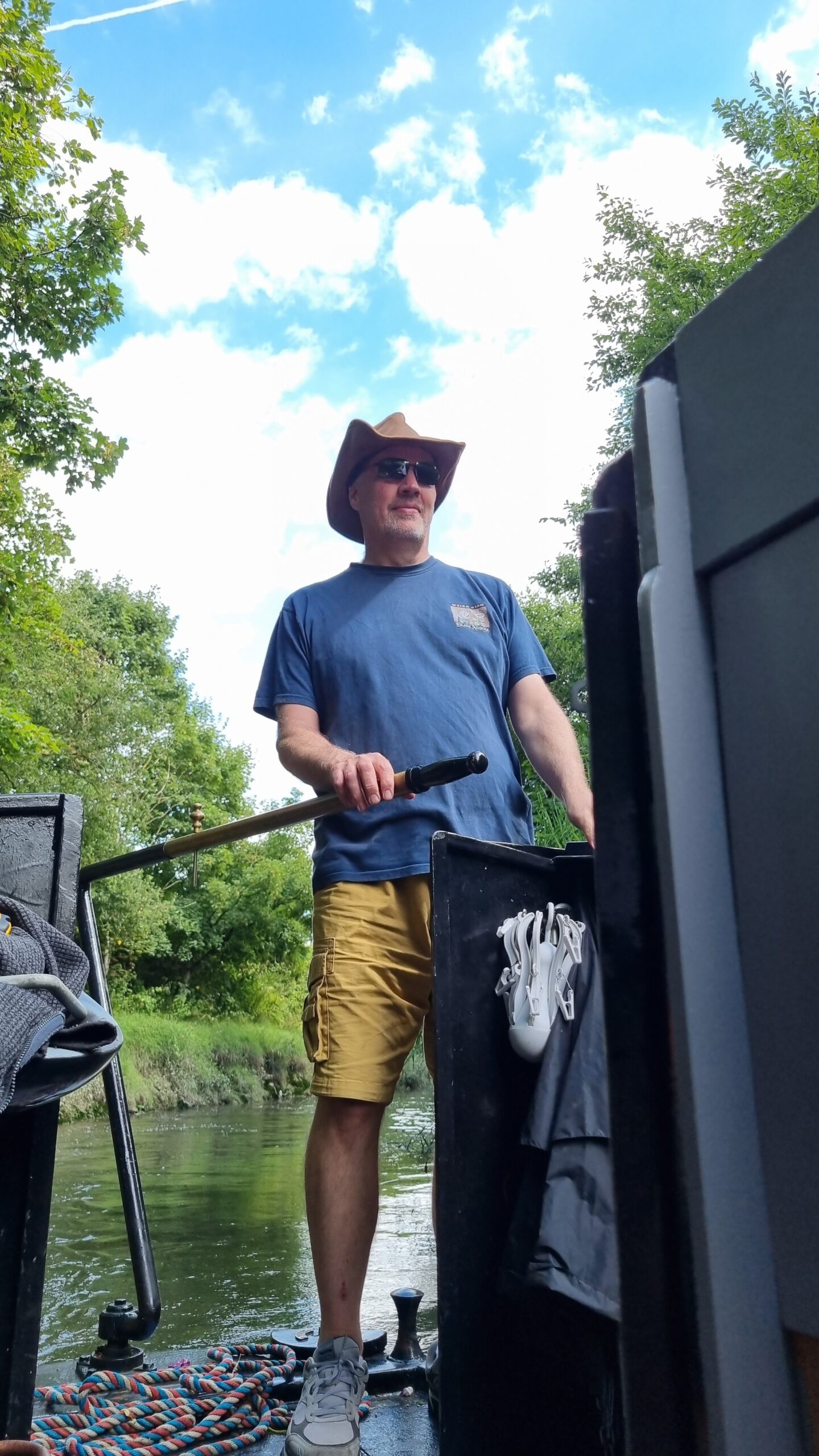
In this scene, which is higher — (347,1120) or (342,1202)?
(347,1120)

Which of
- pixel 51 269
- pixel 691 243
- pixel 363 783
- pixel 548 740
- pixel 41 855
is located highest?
pixel 691 243

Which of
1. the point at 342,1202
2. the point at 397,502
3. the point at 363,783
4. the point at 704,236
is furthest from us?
the point at 704,236

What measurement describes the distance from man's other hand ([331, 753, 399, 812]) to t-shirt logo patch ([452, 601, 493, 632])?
0.71 m

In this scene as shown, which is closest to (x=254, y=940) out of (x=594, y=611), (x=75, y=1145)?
(x=75, y=1145)

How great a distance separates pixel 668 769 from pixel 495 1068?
4.55 feet

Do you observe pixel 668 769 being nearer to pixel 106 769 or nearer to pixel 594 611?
pixel 594 611

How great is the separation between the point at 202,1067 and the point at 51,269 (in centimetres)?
1546

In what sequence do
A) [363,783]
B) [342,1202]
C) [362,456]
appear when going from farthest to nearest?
1. [362,456]
2. [342,1202]
3. [363,783]

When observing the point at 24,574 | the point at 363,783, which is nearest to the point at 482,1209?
the point at 363,783

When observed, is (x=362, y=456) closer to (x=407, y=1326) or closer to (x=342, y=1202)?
(x=342, y=1202)

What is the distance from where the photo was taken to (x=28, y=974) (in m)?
1.60

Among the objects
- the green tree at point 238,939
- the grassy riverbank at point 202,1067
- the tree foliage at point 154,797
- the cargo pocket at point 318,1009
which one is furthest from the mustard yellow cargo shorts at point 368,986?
the green tree at point 238,939

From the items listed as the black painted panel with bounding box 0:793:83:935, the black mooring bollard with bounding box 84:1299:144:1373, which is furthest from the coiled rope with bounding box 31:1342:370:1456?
the black painted panel with bounding box 0:793:83:935

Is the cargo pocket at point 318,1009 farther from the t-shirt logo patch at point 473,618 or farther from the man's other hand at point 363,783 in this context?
the t-shirt logo patch at point 473,618
